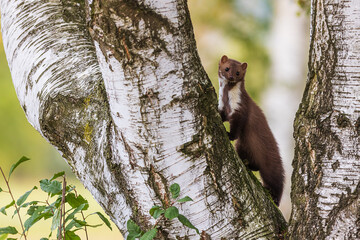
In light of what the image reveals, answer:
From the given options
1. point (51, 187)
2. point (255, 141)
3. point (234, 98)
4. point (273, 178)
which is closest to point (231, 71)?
point (234, 98)

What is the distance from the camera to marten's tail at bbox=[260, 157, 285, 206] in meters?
3.56

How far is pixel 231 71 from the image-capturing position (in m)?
3.87

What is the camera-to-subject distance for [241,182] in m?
2.03

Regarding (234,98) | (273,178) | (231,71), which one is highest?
(231,71)

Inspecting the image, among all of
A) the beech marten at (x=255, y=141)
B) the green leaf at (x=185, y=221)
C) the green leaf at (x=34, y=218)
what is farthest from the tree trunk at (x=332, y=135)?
the beech marten at (x=255, y=141)

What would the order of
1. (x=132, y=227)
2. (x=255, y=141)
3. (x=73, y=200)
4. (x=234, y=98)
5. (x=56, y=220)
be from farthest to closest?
(x=234, y=98) < (x=255, y=141) < (x=73, y=200) < (x=56, y=220) < (x=132, y=227)

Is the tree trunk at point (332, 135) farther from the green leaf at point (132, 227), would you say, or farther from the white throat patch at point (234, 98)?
the white throat patch at point (234, 98)

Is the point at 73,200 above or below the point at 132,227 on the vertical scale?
above

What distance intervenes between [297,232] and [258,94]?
1148 centimetres

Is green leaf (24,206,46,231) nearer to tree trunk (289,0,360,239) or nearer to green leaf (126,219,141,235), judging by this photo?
green leaf (126,219,141,235)

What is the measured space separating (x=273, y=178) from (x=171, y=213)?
1905 millimetres

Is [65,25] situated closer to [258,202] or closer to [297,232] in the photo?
[258,202]

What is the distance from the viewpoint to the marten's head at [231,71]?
12.6 ft

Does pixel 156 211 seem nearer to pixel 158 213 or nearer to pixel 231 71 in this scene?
pixel 158 213
